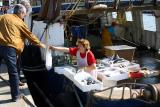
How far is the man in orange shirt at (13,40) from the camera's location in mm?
7012

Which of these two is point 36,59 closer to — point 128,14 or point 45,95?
point 45,95

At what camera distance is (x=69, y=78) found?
8.16 metres

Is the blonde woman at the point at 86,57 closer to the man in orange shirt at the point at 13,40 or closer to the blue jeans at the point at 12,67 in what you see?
the man in orange shirt at the point at 13,40

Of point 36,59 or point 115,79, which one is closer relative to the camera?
point 115,79

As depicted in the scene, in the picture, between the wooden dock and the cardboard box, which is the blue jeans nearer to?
the wooden dock

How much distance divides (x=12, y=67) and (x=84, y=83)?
1357 millimetres

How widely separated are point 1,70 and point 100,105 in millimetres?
3570

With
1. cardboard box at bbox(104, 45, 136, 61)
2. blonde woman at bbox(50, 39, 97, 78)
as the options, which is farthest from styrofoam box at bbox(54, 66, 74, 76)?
cardboard box at bbox(104, 45, 136, 61)

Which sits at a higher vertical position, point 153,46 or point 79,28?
point 79,28

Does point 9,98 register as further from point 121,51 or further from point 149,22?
point 149,22

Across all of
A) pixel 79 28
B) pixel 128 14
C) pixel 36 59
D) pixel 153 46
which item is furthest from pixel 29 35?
pixel 128 14

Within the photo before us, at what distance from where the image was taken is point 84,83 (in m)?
7.34

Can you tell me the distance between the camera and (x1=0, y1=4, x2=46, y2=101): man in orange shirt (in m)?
7.01

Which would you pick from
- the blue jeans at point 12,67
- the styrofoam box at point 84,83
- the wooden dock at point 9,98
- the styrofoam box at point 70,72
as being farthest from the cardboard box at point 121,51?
the blue jeans at point 12,67
